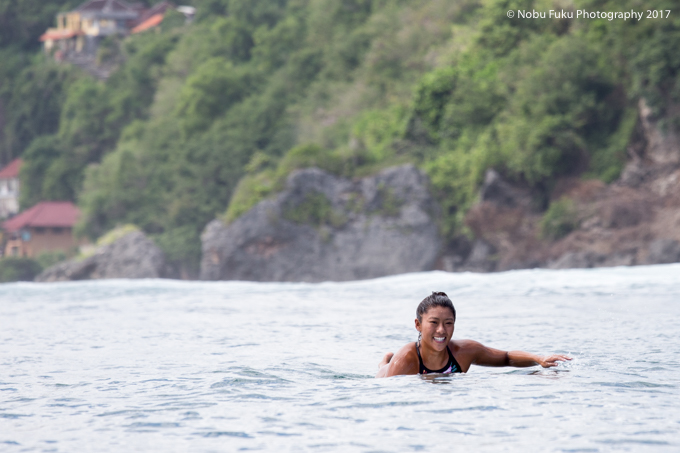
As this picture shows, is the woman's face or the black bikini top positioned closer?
the woman's face

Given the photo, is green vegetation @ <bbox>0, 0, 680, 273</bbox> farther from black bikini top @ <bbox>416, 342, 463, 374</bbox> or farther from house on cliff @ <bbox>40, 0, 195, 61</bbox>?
black bikini top @ <bbox>416, 342, 463, 374</bbox>

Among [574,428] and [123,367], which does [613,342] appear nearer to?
[574,428]

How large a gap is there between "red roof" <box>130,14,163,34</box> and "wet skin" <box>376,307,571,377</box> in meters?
62.5

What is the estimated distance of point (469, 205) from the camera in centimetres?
2619

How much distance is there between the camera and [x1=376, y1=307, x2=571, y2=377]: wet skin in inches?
231

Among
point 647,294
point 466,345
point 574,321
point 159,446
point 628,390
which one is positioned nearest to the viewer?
point 159,446

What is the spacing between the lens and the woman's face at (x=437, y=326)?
5.84 meters

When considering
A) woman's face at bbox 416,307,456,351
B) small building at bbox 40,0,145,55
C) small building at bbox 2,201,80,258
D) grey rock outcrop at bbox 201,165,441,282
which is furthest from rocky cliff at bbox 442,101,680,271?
small building at bbox 40,0,145,55

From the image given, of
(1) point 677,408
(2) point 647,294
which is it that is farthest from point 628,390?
(2) point 647,294

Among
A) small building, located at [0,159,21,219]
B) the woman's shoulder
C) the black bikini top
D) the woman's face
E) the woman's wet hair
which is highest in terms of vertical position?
small building, located at [0,159,21,219]

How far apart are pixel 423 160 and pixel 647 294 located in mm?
16631

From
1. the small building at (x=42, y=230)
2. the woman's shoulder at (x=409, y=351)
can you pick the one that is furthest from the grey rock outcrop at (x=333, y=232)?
the small building at (x=42, y=230)

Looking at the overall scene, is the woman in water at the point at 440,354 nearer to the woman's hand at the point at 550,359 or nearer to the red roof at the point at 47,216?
the woman's hand at the point at 550,359

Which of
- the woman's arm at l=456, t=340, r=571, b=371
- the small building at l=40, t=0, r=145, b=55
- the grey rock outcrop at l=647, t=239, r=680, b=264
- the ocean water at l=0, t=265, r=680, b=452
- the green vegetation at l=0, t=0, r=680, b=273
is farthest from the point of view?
the small building at l=40, t=0, r=145, b=55
